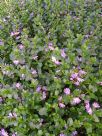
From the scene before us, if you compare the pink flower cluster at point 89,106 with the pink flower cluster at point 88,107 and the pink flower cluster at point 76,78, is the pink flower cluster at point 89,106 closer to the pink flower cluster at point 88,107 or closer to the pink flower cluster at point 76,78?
the pink flower cluster at point 88,107

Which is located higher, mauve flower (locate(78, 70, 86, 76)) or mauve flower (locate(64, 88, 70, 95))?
mauve flower (locate(78, 70, 86, 76))

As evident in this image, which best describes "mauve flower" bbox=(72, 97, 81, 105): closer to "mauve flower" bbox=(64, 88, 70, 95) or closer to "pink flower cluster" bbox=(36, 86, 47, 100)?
"mauve flower" bbox=(64, 88, 70, 95)

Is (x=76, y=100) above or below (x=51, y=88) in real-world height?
below

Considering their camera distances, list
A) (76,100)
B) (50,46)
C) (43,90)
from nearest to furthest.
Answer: (76,100)
(43,90)
(50,46)

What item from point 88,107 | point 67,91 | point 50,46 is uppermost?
point 50,46

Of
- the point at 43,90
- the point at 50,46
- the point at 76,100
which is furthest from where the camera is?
the point at 50,46

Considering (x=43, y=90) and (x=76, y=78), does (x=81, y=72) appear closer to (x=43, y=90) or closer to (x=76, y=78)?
(x=76, y=78)

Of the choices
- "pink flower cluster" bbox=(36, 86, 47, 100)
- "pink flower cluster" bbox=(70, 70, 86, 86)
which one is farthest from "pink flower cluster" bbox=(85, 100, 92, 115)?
"pink flower cluster" bbox=(36, 86, 47, 100)

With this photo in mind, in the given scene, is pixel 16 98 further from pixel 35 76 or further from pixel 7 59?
pixel 7 59

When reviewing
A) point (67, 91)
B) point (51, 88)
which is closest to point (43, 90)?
point (51, 88)

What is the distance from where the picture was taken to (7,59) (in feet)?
9.36

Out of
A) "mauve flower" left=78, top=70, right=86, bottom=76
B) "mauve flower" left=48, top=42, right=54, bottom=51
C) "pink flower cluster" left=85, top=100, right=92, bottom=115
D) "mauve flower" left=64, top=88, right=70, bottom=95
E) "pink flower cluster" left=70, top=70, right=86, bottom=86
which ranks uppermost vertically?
"mauve flower" left=48, top=42, right=54, bottom=51

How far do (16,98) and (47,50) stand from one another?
1.50 feet

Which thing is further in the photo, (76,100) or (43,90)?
(43,90)
